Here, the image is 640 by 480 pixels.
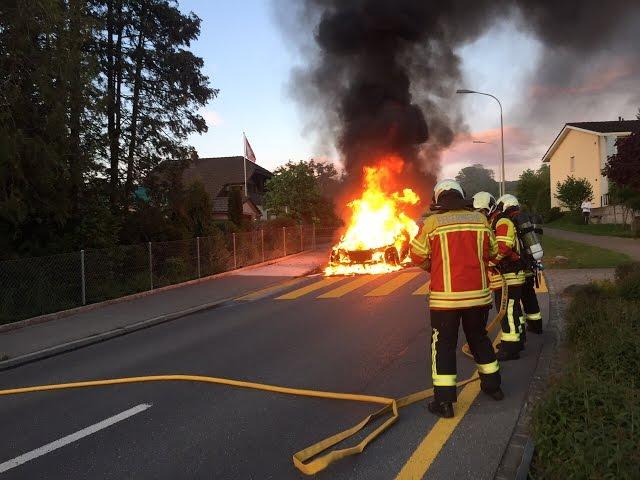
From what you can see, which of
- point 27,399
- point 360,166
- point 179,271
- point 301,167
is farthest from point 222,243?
point 301,167

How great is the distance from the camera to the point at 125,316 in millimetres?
9867

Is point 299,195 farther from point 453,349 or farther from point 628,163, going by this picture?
point 453,349

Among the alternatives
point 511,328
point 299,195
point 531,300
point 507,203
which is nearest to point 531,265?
point 531,300

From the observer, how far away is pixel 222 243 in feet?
53.6

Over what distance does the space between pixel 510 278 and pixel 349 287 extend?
6728 millimetres

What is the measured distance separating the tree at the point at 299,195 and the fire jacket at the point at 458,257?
2992cm

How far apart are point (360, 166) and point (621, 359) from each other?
13.0 m

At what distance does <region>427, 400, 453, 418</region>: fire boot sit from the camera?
408 cm

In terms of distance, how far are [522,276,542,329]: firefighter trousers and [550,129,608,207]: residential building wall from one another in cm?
3485

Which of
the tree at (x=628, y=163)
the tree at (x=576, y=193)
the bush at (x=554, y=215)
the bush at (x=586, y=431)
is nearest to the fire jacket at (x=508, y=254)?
the bush at (x=586, y=431)

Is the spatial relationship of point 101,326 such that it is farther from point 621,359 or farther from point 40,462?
point 621,359

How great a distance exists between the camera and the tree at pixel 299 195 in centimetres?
3469

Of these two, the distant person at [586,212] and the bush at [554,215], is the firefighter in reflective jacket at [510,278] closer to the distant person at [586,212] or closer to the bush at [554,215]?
the distant person at [586,212]

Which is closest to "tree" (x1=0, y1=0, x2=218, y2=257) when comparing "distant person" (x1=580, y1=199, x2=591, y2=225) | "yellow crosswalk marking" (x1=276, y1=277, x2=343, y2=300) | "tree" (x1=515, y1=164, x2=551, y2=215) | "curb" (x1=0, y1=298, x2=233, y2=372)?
"curb" (x1=0, y1=298, x2=233, y2=372)
